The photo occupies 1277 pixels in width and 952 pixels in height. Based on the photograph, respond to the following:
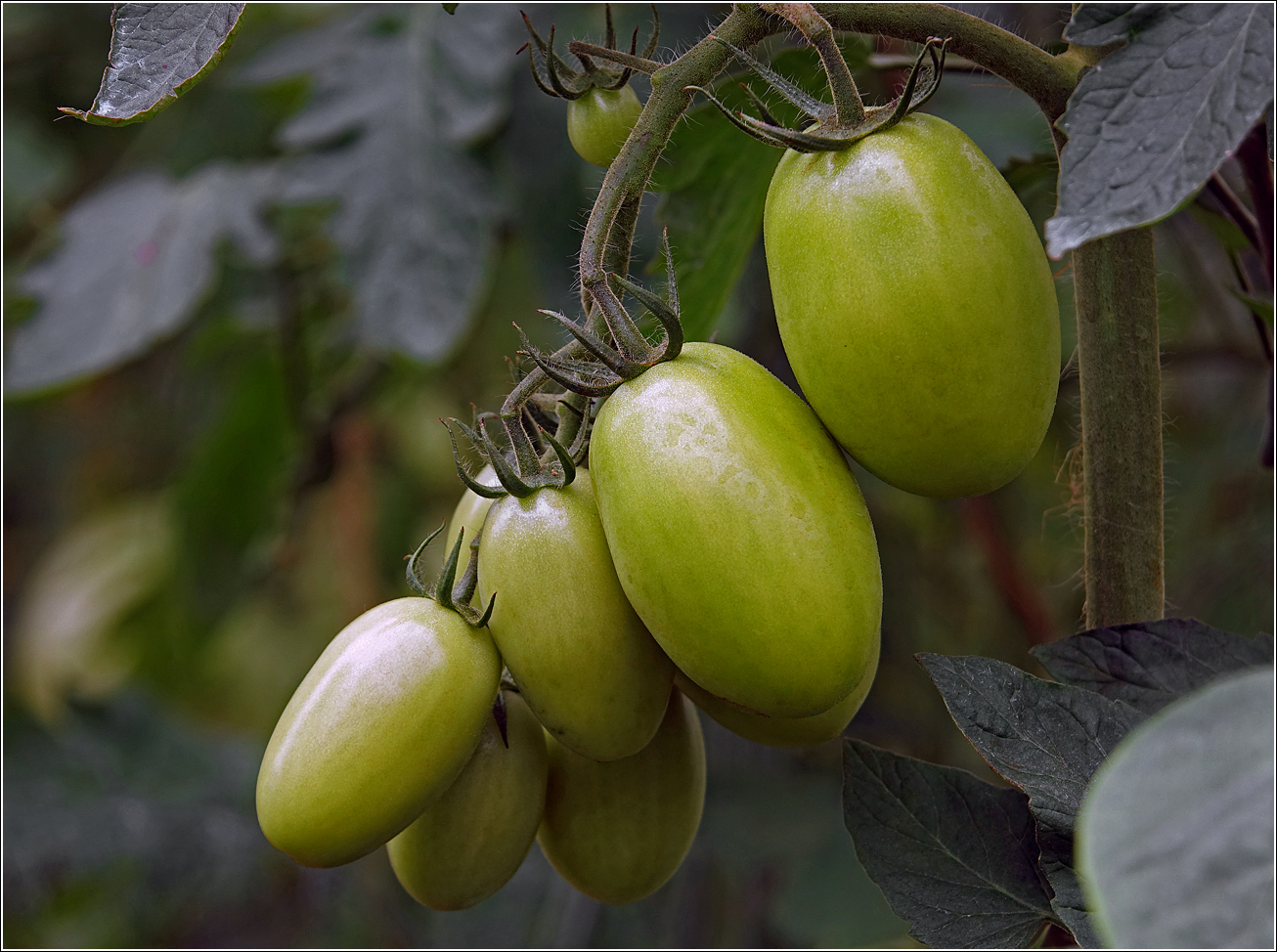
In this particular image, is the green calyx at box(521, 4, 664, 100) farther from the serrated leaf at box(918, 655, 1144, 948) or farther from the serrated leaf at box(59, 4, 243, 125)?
the serrated leaf at box(918, 655, 1144, 948)

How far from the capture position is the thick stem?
1.64ft

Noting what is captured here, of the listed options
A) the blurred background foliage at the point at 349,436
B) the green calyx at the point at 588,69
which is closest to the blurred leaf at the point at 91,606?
the blurred background foliage at the point at 349,436

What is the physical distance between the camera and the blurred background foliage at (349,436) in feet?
3.78

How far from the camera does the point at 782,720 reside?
1.69ft

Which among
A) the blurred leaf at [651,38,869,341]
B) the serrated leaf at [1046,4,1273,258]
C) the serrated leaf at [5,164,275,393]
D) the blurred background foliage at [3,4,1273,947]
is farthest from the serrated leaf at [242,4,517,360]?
the serrated leaf at [1046,4,1273,258]

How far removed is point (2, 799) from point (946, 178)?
1.34 meters

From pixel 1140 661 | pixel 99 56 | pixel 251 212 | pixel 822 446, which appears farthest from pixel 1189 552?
pixel 99 56

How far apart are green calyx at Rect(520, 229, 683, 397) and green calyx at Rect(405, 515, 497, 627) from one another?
9cm

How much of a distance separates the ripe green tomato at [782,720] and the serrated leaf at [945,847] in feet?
0.06

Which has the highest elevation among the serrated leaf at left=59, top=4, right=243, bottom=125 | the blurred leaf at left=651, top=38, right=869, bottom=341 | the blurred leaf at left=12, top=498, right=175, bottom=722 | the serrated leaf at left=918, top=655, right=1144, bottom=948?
the serrated leaf at left=59, top=4, right=243, bottom=125

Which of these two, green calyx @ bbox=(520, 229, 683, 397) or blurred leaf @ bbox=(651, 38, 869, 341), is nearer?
green calyx @ bbox=(520, 229, 683, 397)

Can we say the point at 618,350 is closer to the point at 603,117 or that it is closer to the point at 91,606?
the point at 603,117

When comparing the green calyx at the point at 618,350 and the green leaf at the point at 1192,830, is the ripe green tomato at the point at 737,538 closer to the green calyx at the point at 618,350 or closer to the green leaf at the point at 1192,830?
the green calyx at the point at 618,350

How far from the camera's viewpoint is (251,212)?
1.25 m
